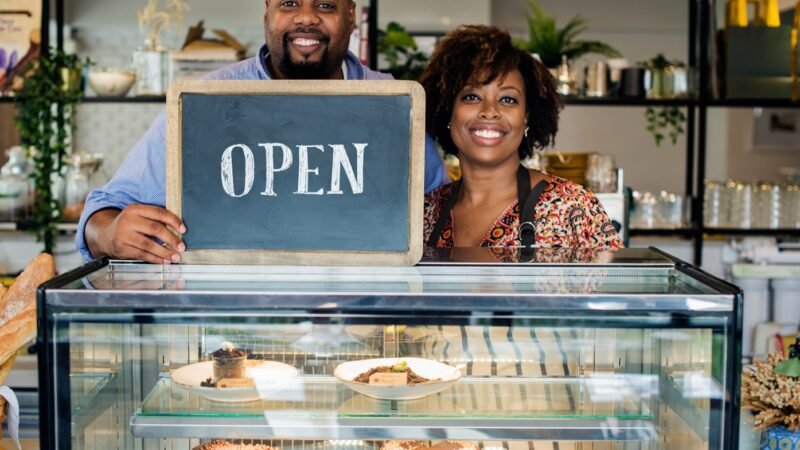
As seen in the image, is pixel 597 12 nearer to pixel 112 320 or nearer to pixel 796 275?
pixel 796 275

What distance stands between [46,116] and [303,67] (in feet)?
9.08

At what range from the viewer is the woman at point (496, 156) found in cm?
215

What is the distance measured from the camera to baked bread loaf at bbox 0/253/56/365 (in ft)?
5.05

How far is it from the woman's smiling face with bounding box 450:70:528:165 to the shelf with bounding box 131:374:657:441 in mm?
809

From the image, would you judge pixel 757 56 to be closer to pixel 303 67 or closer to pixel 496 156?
pixel 496 156

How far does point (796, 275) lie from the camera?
15.0ft

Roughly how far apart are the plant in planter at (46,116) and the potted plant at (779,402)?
3.41m

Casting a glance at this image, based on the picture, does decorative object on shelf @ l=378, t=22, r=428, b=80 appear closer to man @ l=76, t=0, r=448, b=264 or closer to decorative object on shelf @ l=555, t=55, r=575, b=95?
decorative object on shelf @ l=555, t=55, r=575, b=95

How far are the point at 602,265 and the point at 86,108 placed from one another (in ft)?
16.4

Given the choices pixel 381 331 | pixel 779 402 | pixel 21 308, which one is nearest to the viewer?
pixel 381 331

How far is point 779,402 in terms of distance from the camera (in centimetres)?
193

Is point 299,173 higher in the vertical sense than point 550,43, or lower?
lower

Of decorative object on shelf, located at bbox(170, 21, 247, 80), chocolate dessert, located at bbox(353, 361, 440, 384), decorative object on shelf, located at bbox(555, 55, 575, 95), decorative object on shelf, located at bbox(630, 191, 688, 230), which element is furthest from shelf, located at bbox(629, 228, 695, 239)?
chocolate dessert, located at bbox(353, 361, 440, 384)

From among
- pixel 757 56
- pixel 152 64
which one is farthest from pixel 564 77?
pixel 152 64
